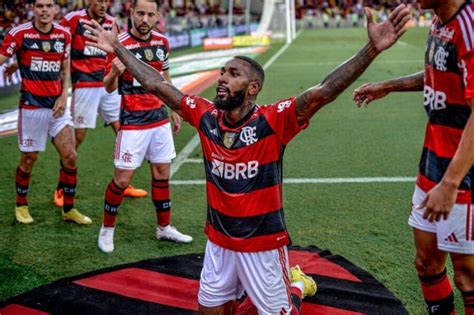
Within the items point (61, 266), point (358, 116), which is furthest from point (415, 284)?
point (358, 116)

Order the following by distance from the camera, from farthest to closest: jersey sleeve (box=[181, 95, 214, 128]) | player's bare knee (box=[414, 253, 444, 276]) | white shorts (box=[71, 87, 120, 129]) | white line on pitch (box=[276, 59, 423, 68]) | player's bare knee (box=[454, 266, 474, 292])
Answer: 1. white line on pitch (box=[276, 59, 423, 68])
2. white shorts (box=[71, 87, 120, 129])
3. jersey sleeve (box=[181, 95, 214, 128])
4. player's bare knee (box=[414, 253, 444, 276])
5. player's bare knee (box=[454, 266, 474, 292])

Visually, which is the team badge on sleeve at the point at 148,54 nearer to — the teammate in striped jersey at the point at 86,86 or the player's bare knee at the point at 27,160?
the player's bare knee at the point at 27,160

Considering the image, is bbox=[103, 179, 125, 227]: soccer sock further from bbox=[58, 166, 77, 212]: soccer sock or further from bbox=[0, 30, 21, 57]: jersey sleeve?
bbox=[0, 30, 21, 57]: jersey sleeve

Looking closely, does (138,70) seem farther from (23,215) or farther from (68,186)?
(23,215)

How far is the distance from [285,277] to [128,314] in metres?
1.32

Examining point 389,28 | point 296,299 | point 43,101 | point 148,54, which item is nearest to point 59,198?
point 43,101

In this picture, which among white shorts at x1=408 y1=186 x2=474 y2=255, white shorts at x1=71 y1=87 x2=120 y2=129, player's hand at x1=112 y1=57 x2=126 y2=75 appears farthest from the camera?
white shorts at x1=71 y1=87 x2=120 y2=129

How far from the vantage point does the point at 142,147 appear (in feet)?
18.9

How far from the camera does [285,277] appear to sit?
3.73 meters

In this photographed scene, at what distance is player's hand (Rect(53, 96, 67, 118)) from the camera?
21.1 feet

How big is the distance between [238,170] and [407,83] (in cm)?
116

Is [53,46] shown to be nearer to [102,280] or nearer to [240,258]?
[102,280]

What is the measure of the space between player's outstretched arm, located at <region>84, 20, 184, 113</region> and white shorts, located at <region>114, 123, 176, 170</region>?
1.68 metres

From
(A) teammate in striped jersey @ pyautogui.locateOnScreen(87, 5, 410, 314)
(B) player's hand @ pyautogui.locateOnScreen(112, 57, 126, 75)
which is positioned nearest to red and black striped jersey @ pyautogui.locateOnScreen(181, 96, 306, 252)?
(A) teammate in striped jersey @ pyautogui.locateOnScreen(87, 5, 410, 314)
